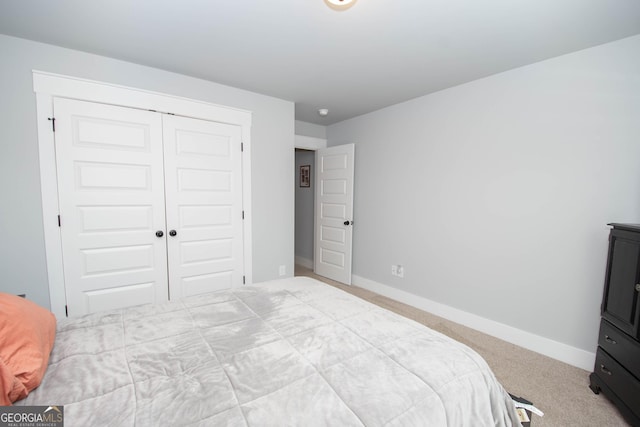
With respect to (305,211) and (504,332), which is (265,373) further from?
(305,211)

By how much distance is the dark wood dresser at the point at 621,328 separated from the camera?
1598 millimetres

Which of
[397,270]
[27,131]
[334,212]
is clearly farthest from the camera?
[334,212]

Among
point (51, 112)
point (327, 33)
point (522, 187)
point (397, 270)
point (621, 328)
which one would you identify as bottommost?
point (397, 270)

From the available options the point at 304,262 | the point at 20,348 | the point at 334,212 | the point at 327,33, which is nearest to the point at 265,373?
the point at 20,348

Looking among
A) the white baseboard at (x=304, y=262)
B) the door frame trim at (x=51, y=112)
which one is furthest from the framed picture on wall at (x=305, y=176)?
the door frame trim at (x=51, y=112)

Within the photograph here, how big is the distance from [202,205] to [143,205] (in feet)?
1.76

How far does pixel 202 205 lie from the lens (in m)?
2.92

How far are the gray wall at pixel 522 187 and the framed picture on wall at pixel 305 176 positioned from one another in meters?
1.91

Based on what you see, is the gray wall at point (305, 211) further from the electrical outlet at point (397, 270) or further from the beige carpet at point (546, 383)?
the beige carpet at point (546, 383)

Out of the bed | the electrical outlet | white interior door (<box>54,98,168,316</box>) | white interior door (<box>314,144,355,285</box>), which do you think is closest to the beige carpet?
the electrical outlet

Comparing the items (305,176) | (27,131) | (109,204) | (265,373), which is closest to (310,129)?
(305,176)

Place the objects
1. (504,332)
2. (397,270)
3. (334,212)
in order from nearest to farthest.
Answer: (504,332) < (397,270) < (334,212)

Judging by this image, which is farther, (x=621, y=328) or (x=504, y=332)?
(x=504, y=332)

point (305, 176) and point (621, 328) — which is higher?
point (305, 176)
